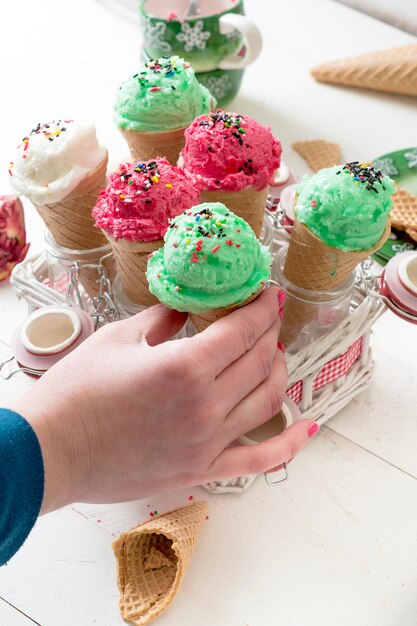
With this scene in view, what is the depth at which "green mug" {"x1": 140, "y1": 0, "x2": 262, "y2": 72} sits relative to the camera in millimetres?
1104

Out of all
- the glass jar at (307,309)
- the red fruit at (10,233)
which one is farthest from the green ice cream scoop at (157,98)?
the red fruit at (10,233)

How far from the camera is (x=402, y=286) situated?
2.49 feet

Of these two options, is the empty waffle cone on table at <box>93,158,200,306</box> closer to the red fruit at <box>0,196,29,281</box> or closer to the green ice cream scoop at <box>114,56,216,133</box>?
the green ice cream scoop at <box>114,56,216,133</box>

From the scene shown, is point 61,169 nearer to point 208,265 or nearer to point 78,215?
point 78,215

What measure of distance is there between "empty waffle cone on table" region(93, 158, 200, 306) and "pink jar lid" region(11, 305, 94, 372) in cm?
10

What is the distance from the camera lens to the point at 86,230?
0.77 metres

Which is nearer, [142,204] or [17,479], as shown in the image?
[17,479]

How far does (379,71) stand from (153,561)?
3.53 ft

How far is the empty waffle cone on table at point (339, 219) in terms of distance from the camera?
635 millimetres

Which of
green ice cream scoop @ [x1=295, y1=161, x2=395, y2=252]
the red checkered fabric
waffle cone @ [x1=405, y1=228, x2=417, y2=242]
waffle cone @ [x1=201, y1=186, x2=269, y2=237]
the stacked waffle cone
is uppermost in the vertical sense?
green ice cream scoop @ [x1=295, y1=161, x2=395, y2=252]

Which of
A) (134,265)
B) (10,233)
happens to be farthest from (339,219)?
(10,233)

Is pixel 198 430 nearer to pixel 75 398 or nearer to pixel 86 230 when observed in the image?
pixel 75 398

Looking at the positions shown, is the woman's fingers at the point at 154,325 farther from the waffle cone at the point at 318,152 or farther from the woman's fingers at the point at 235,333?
the waffle cone at the point at 318,152

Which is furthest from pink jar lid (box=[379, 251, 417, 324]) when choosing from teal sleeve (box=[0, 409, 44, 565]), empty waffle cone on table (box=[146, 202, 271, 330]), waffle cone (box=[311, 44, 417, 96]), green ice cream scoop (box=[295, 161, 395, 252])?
waffle cone (box=[311, 44, 417, 96])
